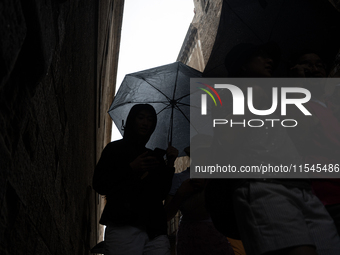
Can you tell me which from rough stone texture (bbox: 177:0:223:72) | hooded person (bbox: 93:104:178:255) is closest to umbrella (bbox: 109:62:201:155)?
hooded person (bbox: 93:104:178:255)

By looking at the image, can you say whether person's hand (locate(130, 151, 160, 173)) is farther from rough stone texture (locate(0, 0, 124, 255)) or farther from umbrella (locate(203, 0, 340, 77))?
umbrella (locate(203, 0, 340, 77))

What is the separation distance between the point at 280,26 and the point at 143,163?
2008 millimetres

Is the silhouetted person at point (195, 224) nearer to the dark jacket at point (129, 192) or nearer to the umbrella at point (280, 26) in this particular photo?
the dark jacket at point (129, 192)

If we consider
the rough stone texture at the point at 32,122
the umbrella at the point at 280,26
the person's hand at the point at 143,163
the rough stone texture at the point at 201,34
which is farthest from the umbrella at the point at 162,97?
the rough stone texture at the point at 201,34

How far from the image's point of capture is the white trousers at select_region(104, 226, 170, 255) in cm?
212

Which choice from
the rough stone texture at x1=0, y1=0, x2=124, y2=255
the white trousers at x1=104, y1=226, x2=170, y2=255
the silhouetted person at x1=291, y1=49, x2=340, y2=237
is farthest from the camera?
the white trousers at x1=104, y1=226, x2=170, y2=255

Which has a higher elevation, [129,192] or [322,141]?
[322,141]

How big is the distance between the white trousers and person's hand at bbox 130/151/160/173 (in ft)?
1.46

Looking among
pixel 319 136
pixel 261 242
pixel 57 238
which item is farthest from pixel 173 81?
pixel 261 242

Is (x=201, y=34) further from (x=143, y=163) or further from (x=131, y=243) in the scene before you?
(x=131, y=243)

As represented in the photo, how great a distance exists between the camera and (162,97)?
177 inches

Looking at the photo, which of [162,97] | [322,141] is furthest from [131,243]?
[162,97]

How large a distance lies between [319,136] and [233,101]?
45cm

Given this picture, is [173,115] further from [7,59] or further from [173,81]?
[7,59]
